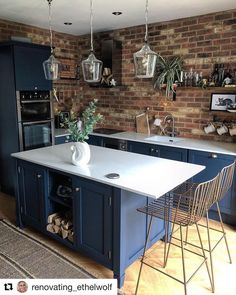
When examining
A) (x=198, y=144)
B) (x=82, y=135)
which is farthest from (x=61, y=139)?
(x=198, y=144)

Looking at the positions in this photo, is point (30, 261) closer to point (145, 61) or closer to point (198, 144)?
point (145, 61)

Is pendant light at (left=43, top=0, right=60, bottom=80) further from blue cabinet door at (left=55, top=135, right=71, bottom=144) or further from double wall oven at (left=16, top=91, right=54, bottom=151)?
blue cabinet door at (left=55, top=135, right=71, bottom=144)

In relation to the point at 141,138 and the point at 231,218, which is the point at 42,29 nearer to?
the point at 141,138

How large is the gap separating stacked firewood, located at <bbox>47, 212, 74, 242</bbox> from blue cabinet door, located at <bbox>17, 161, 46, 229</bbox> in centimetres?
11

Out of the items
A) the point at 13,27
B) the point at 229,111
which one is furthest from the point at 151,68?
the point at 13,27

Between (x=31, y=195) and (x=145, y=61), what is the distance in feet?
5.77

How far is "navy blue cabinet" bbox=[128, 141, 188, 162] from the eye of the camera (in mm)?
3336

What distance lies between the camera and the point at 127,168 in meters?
2.35

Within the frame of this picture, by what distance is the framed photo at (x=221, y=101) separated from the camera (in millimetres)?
3381

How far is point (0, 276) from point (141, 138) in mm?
2413

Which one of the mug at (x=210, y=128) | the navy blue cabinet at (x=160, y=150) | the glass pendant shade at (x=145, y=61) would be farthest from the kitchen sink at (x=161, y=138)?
the glass pendant shade at (x=145, y=61)

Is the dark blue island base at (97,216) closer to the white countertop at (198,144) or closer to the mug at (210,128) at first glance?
the white countertop at (198,144)

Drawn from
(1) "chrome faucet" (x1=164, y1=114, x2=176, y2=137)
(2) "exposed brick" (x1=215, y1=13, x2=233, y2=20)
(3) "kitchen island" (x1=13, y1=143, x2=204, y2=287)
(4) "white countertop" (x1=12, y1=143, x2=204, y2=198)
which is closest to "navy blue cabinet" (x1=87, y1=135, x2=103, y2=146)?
(1) "chrome faucet" (x1=164, y1=114, x2=176, y2=137)

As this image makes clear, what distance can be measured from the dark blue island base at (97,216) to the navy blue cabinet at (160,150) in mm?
1037
